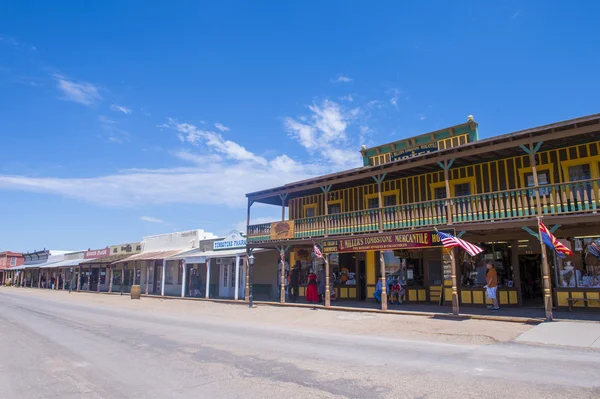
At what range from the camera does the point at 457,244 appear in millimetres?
14078

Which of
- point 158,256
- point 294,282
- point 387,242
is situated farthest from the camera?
point 158,256

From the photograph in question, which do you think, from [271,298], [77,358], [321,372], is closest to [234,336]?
[77,358]

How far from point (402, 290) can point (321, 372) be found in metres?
12.8

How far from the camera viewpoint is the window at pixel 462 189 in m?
17.5

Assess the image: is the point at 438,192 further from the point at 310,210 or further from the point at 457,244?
the point at 310,210

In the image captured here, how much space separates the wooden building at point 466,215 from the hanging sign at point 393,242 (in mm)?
40

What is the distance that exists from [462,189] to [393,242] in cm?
378

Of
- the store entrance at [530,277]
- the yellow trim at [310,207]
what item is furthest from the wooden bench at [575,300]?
the yellow trim at [310,207]

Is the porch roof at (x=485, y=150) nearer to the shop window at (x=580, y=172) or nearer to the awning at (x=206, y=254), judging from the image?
the shop window at (x=580, y=172)

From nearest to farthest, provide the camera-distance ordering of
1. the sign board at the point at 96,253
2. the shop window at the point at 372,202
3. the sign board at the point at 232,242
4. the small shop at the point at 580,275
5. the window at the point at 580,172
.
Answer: the small shop at the point at 580,275
the window at the point at 580,172
the shop window at the point at 372,202
the sign board at the point at 232,242
the sign board at the point at 96,253

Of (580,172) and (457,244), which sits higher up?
(580,172)

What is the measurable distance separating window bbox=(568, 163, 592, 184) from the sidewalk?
5.29m

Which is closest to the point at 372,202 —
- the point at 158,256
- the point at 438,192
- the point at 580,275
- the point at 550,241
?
the point at 438,192

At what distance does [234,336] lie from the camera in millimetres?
11461
